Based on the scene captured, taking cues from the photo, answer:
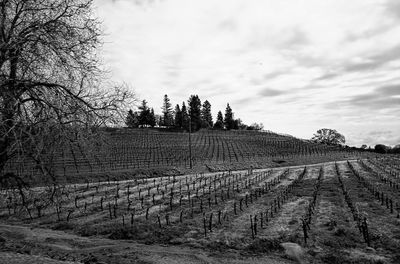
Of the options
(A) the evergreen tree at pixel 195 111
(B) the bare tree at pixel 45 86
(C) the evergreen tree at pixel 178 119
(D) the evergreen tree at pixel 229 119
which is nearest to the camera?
(B) the bare tree at pixel 45 86

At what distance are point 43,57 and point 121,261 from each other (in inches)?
234

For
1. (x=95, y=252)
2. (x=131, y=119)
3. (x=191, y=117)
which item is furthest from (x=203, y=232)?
(x=191, y=117)

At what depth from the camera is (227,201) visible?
20531mm

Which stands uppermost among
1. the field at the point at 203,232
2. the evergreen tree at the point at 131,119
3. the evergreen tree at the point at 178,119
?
the evergreen tree at the point at 178,119

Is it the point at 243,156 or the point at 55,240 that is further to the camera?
the point at 243,156

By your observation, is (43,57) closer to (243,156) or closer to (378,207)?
(378,207)

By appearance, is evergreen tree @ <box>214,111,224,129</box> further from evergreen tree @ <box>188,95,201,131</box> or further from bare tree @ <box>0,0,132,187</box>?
bare tree @ <box>0,0,132,187</box>

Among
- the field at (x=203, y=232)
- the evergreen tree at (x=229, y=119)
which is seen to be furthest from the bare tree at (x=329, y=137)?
the field at (x=203, y=232)

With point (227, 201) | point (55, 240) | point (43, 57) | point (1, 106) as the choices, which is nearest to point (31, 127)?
point (1, 106)

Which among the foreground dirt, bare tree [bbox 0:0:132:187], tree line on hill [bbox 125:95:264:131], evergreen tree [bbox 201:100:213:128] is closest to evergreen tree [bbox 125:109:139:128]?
bare tree [bbox 0:0:132:187]

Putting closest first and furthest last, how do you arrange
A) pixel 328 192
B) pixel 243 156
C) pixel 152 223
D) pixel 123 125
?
pixel 123 125, pixel 152 223, pixel 328 192, pixel 243 156

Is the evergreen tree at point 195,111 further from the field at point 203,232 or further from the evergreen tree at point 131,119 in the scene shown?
the evergreen tree at point 131,119

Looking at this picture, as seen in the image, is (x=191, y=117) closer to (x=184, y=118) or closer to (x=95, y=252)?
(x=184, y=118)

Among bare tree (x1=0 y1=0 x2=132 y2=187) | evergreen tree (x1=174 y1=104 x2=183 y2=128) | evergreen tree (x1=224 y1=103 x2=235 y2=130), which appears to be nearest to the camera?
bare tree (x1=0 y1=0 x2=132 y2=187)
